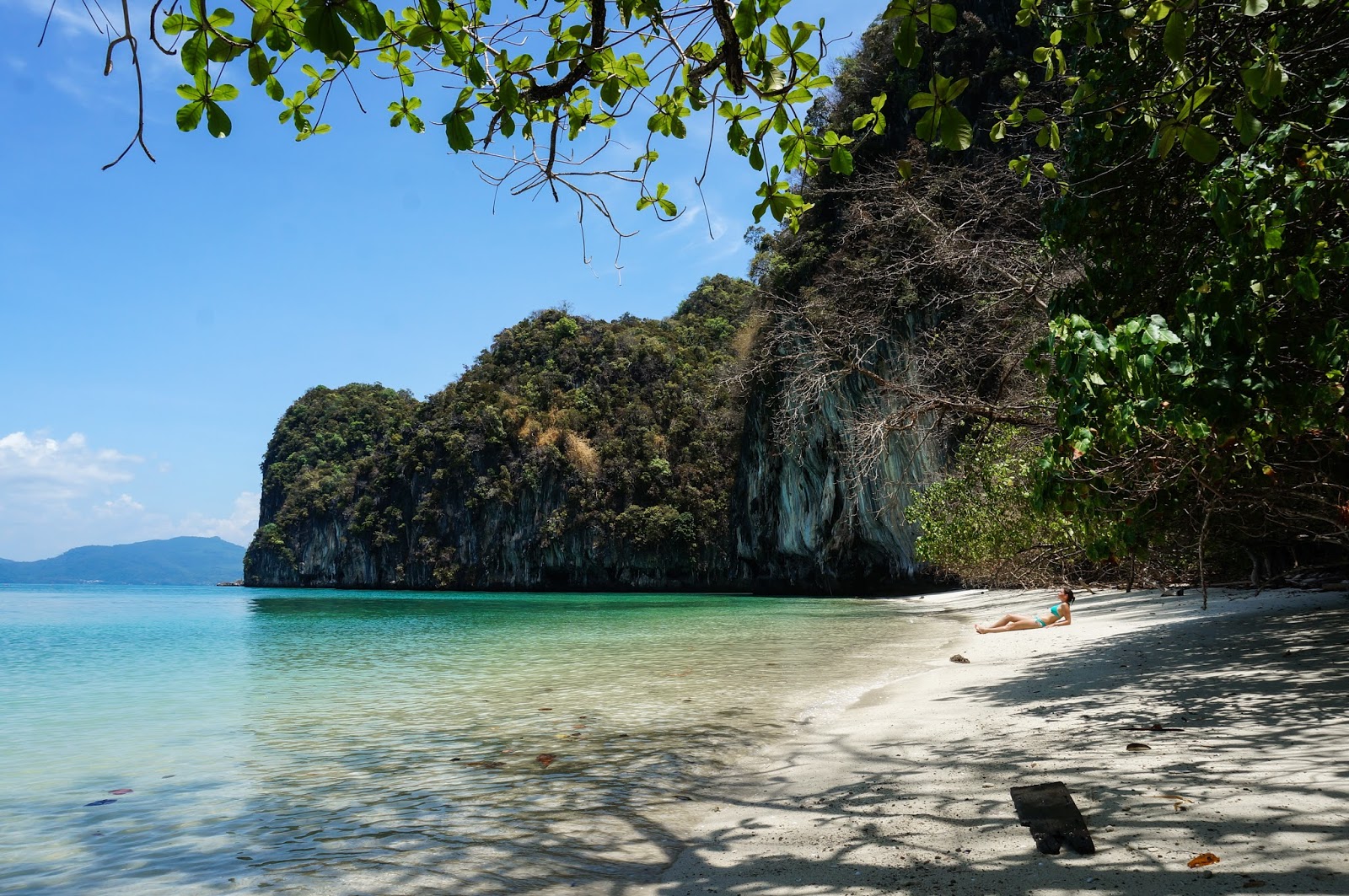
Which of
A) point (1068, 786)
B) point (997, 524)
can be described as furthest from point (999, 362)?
point (997, 524)

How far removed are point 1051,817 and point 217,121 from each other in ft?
11.3

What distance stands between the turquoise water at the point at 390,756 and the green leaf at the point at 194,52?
282 cm

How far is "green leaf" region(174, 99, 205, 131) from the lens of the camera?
6.68 ft

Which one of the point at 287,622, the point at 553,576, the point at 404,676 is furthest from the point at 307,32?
the point at 553,576

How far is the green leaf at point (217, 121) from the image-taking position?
2.03 metres

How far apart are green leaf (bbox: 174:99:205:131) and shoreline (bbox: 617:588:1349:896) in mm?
2826

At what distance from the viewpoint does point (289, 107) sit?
2.84 m

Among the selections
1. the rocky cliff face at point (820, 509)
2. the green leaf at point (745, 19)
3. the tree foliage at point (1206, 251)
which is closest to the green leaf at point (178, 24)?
the green leaf at point (745, 19)

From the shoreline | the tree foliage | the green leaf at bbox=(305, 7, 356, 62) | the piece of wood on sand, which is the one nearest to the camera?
the green leaf at bbox=(305, 7, 356, 62)

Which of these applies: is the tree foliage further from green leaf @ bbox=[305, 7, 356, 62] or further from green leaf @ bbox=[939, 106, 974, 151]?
green leaf @ bbox=[305, 7, 356, 62]

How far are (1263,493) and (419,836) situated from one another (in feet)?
20.6

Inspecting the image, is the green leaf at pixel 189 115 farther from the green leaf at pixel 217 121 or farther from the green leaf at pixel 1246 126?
the green leaf at pixel 1246 126

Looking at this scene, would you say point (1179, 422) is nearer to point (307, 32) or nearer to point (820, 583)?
point (307, 32)

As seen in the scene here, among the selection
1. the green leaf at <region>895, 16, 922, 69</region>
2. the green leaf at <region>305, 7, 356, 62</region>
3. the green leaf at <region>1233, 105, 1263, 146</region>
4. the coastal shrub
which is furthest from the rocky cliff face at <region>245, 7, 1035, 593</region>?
the green leaf at <region>305, 7, 356, 62</region>
